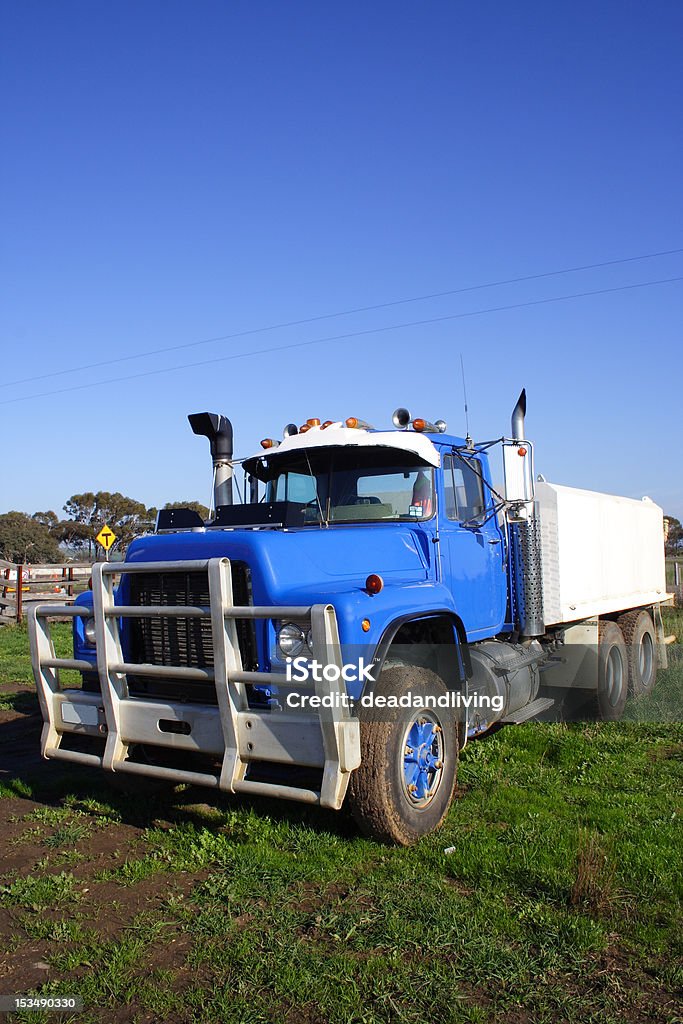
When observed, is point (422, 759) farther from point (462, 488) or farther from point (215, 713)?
point (462, 488)

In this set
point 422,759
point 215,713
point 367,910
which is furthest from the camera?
point 422,759

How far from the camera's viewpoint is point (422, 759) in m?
4.99

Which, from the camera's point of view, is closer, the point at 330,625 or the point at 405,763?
the point at 330,625

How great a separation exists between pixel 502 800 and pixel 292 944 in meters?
2.28

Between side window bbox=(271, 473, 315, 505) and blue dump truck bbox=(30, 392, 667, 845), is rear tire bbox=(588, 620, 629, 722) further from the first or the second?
side window bbox=(271, 473, 315, 505)

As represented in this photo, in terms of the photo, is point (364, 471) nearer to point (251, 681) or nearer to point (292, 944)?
point (251, 681)

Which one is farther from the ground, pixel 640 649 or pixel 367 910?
pixel 640 649

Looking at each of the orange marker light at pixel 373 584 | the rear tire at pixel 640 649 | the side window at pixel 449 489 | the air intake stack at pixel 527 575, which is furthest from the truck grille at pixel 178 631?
the rear tire at pixel 640 649

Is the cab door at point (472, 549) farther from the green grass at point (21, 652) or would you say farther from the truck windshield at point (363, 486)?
the green grass at point (21, 652)

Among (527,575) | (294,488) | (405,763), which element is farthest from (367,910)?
(527,575)

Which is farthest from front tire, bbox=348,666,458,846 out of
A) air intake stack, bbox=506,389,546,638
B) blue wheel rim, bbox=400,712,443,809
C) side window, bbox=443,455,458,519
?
air intake stack, bbox=506,389,546,638

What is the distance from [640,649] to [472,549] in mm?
4379

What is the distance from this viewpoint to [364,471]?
621cm

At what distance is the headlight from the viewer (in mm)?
4656
